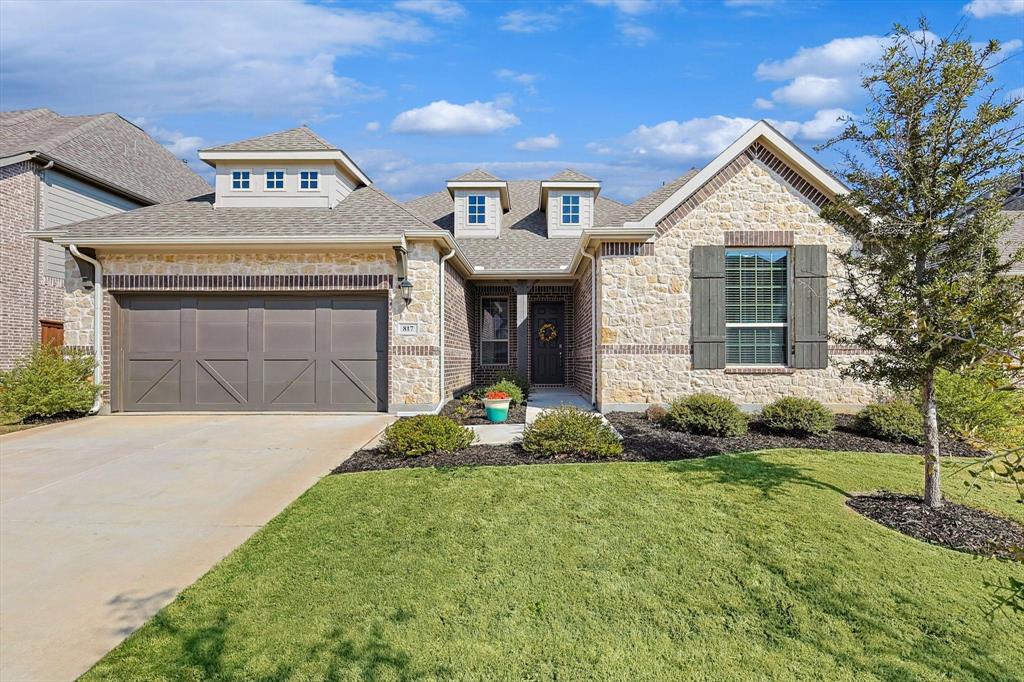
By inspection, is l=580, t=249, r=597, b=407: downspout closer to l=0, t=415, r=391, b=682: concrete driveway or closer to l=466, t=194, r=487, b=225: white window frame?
l=0, t=415, r=391, b=682: concrete driveway

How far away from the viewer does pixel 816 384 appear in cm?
1048

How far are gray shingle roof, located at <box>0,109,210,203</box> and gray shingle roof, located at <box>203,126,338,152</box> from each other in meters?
5.39

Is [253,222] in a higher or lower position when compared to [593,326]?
higher

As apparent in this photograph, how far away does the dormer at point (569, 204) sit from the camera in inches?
638

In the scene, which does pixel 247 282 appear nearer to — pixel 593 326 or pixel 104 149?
pixel 593 326

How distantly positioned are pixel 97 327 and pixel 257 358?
3193 mm

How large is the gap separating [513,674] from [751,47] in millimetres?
10278

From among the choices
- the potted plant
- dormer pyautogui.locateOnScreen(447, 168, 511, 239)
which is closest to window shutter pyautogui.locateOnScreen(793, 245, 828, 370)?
the potted plant

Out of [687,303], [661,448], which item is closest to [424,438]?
[661,448]

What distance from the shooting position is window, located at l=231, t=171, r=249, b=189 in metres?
12.1

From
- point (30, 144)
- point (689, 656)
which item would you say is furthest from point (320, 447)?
point (30, 144)

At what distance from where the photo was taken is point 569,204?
16469 millimetres

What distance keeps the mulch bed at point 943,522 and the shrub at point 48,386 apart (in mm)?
12711

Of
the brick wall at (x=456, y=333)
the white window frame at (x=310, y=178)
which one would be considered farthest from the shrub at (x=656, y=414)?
the white window frame at (x=310, y=178)
